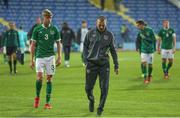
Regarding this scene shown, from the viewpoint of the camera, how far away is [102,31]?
14.9 metres

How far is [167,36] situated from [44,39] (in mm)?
10563

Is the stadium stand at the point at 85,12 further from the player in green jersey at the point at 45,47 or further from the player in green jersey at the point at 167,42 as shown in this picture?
the player in green jersey at the point at 45,47

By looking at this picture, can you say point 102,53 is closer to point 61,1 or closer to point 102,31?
point 102,31

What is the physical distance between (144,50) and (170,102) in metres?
6.46

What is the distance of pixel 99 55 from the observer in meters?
15.0

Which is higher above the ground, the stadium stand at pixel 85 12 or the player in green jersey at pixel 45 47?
the player in green jersey at pixel 45 47

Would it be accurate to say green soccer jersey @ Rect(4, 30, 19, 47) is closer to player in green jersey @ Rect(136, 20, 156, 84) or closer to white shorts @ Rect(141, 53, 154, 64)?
player in green jersey @ Rect(136, 20, 156, 84)

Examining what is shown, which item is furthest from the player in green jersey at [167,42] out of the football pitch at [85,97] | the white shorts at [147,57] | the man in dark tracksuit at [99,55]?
the man in dark tracksuit at [99,55]

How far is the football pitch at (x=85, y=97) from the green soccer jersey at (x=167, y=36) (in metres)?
1.33

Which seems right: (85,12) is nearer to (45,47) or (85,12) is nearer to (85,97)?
(85,97)

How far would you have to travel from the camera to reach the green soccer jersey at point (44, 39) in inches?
631

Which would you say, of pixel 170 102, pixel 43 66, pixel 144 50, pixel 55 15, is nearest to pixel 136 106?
pixel 170 102

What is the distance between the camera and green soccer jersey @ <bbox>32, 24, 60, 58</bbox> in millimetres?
16031

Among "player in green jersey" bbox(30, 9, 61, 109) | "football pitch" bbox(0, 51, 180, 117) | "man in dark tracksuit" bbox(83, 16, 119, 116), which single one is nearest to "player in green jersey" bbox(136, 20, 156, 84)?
"football pitch" bbox(0, 51, 180, 117)
